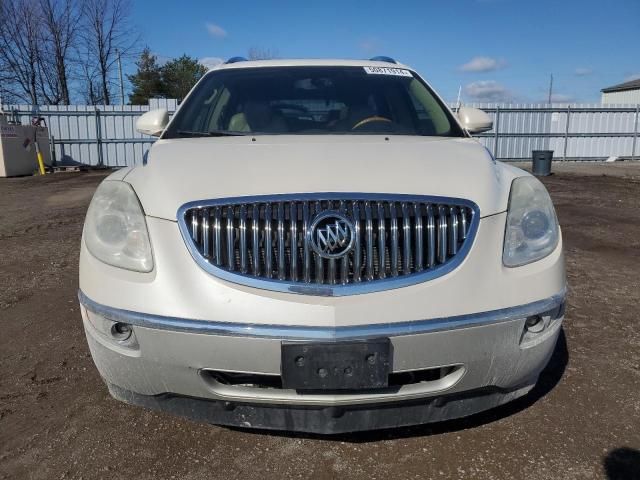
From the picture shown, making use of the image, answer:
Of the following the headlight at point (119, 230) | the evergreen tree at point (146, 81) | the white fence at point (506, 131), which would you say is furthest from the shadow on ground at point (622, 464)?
the evergreen tree at point (146, 81)

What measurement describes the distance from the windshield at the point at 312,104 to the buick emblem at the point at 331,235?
1116mm

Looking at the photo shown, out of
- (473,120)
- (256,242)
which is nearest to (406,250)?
(256,242)

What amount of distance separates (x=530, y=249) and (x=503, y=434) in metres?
0.86

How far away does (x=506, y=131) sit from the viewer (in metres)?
22.1

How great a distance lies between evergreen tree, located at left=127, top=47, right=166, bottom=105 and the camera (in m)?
36.5

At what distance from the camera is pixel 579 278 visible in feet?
15.5

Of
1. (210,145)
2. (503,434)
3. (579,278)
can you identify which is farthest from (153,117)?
(579,278)

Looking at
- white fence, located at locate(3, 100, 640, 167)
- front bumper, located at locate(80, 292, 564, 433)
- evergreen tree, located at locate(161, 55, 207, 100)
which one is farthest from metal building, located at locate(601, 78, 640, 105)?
front bumper, located at locate(80, 292, 564, 433)

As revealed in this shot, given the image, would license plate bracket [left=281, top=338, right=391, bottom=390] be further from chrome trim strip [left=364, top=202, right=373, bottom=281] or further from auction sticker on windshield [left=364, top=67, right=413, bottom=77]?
auction sticker on windshield [left=364, top=67, right=413, bottom=77]

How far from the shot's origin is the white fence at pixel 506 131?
19.6 meters

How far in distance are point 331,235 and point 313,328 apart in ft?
1.07

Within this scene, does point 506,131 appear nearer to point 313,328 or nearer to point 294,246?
point 294,246

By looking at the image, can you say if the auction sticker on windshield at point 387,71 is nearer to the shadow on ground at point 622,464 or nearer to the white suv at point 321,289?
the white suv at point 321,289

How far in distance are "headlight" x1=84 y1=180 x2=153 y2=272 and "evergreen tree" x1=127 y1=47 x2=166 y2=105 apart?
36768 millimetres
